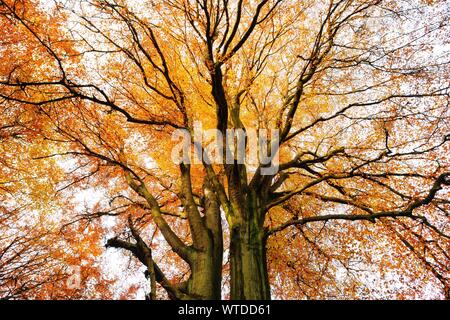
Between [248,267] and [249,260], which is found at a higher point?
[249,260]

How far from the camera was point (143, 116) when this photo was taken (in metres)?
9.08

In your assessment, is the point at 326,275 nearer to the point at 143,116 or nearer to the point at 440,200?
the point at 440,200
